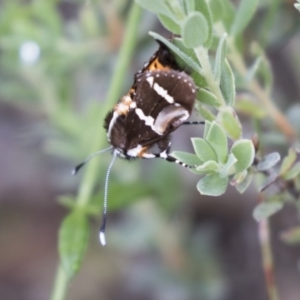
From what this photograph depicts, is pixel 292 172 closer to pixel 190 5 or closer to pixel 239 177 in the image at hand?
pixel 239 177

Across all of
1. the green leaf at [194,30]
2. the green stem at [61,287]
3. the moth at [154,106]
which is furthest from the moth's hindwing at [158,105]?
the green stem at [61,287]

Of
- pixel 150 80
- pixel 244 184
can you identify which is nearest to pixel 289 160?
pixel 244 184

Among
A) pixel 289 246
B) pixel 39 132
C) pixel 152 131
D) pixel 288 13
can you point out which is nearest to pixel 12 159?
pixel 39 132

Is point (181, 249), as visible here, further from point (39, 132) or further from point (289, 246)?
point (39, 132)

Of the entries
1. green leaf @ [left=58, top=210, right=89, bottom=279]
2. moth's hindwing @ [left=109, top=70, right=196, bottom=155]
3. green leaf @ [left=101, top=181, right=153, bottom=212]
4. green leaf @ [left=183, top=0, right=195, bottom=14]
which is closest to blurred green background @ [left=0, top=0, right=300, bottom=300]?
green leaf @ [left=101, top=181, right=153, bottom=212]

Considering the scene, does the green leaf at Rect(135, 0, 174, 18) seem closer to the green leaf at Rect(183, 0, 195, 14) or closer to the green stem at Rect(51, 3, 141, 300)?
the green leaf at Rect(183, 0, 195, 14)

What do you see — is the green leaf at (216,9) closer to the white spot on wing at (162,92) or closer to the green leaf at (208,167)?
the white spot on wing at (162,92)

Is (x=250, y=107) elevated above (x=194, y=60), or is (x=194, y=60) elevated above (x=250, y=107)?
(x=194, y=60)
